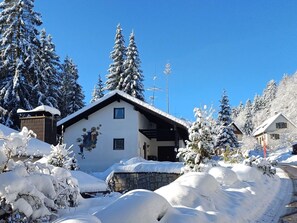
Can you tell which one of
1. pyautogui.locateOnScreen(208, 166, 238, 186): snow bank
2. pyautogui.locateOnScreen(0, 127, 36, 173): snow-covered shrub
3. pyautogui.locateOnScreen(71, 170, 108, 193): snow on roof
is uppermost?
pyautogui.locateOnScreen(0, 127, 36, 173): snow-covered shrub

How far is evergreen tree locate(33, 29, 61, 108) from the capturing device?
92.6ft

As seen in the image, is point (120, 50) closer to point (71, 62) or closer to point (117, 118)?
point (71, 62)

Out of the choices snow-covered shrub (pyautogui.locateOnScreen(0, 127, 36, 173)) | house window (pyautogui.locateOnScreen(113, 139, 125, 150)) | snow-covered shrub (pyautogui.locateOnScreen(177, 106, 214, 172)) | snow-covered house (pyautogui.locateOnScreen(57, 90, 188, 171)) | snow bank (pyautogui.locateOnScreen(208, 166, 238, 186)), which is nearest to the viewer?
snow-covered shrub (pyautogui.locateOnScreen(0, 127, 36, 173))

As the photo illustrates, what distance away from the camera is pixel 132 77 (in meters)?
37.2

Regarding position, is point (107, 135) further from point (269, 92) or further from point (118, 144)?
point (269, 92)

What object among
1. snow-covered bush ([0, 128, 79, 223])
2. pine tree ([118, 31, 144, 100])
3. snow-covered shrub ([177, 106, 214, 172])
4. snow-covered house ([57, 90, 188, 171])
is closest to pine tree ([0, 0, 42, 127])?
snow-covered house ([57, 90, 188, 171])

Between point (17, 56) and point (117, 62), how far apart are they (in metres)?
13.9

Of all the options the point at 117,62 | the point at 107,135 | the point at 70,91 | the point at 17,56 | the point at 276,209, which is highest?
the point at 117,62

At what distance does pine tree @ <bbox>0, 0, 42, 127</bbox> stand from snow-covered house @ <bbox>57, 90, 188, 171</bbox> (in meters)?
5.81

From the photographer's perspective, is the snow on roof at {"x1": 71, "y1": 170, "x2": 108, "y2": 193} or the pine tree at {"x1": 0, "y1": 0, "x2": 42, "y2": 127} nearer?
the snow on roof at {"x1": 71, "y1": 170, "x2": 108, "y2": 193}

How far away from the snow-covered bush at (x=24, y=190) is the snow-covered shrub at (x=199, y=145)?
24.9 feet

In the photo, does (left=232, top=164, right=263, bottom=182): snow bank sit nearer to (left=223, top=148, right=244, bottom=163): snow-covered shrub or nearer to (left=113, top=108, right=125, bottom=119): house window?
(left=223, top=148, right=244, bottom=163): snow-covered shrub

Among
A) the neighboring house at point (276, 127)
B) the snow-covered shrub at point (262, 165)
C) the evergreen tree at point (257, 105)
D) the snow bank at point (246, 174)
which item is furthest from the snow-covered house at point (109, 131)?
the evergreen tree at point (257, 105)

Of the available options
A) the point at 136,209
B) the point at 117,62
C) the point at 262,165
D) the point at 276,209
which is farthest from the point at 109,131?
the point at 136,209
